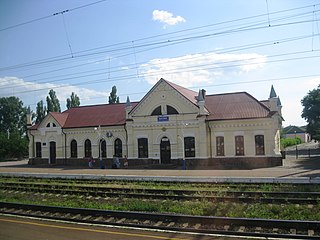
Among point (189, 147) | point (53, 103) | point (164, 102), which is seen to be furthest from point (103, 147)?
point (53, 103)

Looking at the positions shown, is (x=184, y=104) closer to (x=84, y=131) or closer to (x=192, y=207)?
(x=84, y=131)

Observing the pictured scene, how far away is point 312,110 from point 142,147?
24.8 metres

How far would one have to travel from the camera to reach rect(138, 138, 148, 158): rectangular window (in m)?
34.9

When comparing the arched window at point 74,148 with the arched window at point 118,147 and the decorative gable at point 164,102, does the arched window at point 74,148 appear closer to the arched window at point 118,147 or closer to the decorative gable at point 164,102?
the arched window at point 118,147

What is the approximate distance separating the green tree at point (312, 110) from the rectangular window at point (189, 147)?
1988cm

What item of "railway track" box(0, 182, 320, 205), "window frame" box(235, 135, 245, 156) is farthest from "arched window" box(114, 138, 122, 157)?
"railway track" box(0, 182, 320, 205)

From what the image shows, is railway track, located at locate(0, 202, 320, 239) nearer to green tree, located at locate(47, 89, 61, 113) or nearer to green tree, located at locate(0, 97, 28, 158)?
green tree, located at locate(47, 89, 61, 113)

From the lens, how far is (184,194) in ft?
51.0

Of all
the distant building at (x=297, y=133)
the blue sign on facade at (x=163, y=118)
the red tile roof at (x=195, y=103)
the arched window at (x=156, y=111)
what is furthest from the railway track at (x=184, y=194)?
the distant building at (x=297, y=133)

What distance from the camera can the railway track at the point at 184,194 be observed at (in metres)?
13.3

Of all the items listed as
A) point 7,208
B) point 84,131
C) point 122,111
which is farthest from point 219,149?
point 7,208

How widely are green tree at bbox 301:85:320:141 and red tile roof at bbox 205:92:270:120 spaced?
570 inches

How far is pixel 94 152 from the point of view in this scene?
37.7m

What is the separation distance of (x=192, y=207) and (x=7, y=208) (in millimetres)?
7769
